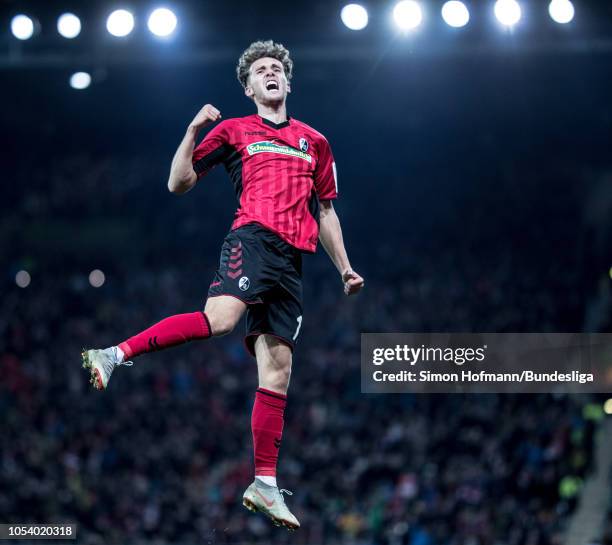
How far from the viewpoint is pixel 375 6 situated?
11.6 metres

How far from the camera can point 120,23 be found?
38.6ft

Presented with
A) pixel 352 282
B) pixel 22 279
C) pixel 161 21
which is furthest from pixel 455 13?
pixel 22 279

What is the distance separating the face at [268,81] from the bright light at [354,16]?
6.04 m

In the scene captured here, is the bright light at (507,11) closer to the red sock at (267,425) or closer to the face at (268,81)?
the face at (268,81)

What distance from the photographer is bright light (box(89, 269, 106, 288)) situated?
62.9 ft

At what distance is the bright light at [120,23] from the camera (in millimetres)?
11719

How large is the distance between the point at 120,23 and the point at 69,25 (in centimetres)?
70

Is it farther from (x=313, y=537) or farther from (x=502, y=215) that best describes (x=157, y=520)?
(x=502, y=215)

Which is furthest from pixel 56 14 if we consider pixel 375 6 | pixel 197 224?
pixel 197 224

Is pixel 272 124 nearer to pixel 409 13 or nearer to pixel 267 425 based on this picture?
pixel 267 425

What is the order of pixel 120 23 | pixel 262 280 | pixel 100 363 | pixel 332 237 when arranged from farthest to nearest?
1. pixel 120 23
2. pixel 332 237
3. pixel 262 280
4. pixel 100 363

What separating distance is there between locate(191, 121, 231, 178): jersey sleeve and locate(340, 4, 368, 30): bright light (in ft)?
20.4

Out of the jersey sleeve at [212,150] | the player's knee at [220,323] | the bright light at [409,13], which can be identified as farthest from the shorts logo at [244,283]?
the bright light at [409,13]

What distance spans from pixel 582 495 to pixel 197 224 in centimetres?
956
